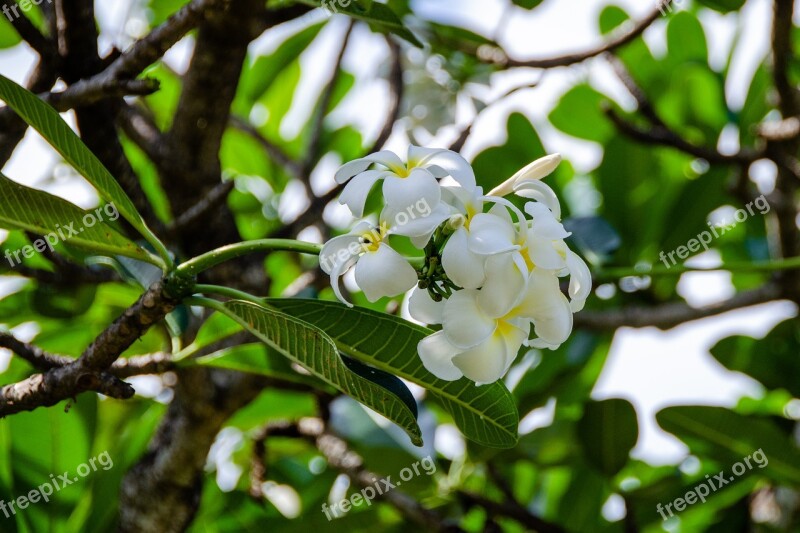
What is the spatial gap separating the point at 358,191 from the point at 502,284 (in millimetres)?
144

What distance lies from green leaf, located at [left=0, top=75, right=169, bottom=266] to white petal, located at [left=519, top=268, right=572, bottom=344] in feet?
1.12

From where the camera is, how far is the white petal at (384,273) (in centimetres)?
63

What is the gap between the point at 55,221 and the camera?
30.1 inches

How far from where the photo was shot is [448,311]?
628 millimetres

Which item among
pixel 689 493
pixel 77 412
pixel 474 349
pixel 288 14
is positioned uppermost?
pixel 288 14

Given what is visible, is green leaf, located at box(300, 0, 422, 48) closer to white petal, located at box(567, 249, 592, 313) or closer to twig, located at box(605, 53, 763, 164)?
white petal, located at box(567, 249, 592, 313)

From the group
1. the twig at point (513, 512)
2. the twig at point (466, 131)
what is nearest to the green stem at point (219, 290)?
the twig at point (466, 131)

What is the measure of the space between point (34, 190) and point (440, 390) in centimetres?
42

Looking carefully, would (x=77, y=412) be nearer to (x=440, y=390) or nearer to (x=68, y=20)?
(x=68, y=20)

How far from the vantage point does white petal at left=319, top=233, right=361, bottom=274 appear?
2.16ft

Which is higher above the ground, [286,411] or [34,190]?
[34,190]

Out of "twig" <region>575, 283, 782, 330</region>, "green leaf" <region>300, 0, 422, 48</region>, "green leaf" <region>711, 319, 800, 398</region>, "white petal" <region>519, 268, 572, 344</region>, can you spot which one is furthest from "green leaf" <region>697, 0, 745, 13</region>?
"white petal" <region>519, 268, 572, 344</region>

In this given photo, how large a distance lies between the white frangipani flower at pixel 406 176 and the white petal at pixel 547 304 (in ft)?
0.30

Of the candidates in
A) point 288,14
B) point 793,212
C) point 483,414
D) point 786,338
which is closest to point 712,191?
point 793,212
